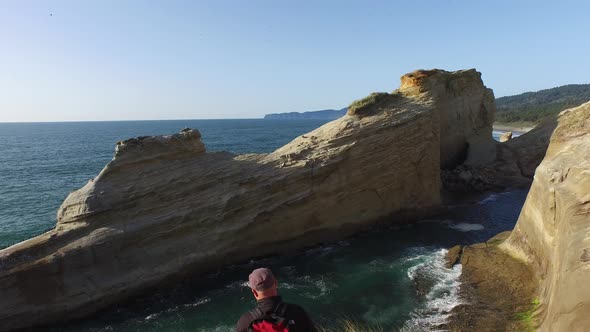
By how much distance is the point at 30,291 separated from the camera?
13141 millimetres

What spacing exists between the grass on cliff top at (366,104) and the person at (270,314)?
17321 mm

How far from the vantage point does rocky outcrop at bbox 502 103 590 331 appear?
8.01 meters

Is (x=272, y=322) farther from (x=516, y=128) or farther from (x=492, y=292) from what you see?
(x=516, y=128)

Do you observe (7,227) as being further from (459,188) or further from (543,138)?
(543,138)

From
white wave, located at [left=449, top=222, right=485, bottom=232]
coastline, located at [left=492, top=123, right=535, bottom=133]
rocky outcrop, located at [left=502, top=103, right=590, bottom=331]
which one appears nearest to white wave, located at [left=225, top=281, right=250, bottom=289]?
rocky outcrop, located at [left=502, top=103, right=590, bottom=331]

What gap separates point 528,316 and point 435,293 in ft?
9.38

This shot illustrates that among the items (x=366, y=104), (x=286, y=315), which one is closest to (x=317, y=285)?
(x=366, y=104)

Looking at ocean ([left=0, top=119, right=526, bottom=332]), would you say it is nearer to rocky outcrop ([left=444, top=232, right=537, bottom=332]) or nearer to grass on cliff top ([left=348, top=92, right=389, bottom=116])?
rocky outcrop ([left=444, top=232, right=537, bottom=332])

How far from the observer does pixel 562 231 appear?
33.2 feet

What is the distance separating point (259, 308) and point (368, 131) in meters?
16.5

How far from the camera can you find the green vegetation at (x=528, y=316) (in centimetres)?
→ 1026

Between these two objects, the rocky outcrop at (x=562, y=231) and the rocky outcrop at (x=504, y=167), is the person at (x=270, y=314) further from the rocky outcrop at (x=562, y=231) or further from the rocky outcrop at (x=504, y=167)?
the rocky outcrop at (x=504, y=167)

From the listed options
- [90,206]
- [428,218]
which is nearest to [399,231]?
[428,218]

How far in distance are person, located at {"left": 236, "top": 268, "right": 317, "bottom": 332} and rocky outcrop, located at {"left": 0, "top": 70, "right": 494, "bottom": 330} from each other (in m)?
12.0
